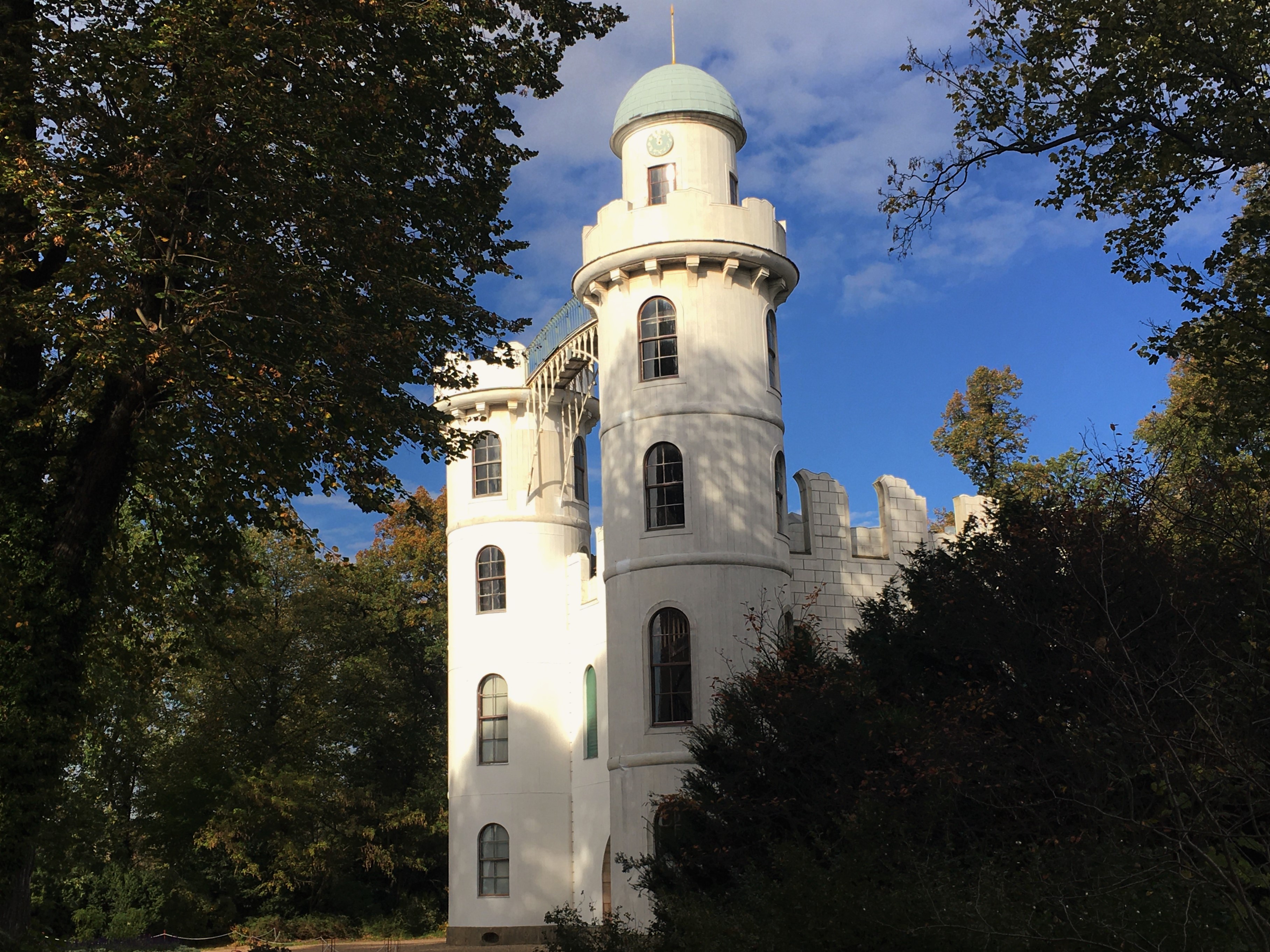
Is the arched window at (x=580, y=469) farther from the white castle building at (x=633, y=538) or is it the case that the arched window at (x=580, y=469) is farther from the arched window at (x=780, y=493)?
the arched window at (x=780, y=493)

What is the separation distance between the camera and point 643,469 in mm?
25531

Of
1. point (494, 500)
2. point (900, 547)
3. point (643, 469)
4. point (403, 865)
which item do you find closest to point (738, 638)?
point (643, 469)

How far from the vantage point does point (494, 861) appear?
1288 inches

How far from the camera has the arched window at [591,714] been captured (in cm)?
3144

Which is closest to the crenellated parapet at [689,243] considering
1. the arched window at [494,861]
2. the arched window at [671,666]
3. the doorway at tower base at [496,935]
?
the arched window at [671,666]

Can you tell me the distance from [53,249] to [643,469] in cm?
1269

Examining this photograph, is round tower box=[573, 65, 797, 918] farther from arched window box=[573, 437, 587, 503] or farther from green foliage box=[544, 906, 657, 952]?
arched window box=[573, 437, 587, 503]

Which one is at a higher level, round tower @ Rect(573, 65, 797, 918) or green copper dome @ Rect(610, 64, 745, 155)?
green copper dome @ Rect(610, 64, 745, 155)

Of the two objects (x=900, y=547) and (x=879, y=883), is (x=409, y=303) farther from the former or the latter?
(x=900, y=547)

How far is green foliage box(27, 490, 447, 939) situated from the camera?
37.8 m

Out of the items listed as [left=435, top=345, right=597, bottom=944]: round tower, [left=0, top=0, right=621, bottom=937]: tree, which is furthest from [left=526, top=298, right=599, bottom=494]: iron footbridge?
[left=0, top=0, right=621, bottom=937]: tree

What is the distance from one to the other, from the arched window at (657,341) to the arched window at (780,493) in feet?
9.25

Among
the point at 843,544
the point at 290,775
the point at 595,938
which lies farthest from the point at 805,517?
the point at 290,775

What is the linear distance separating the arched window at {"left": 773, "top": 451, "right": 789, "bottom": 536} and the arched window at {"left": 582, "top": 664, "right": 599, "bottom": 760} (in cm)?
759
